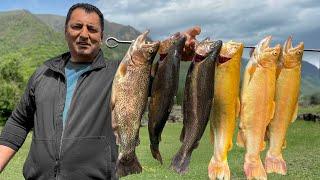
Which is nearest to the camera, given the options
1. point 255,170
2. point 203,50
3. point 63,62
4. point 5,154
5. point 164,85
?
point 164,85

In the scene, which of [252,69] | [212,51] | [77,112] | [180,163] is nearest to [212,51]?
[212,51]

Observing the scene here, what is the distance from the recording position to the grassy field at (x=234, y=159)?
1780cm

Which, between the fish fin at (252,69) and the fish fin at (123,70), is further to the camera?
the fish fin at (252,69)

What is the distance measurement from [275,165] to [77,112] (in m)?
1.57

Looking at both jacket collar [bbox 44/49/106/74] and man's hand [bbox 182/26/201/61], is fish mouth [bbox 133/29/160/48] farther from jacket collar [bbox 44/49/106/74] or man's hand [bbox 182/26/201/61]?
jacket collar [bbox 44/49/106/74]

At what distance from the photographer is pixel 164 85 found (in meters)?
3.76

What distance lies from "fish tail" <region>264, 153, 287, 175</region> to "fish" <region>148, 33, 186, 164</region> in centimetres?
86

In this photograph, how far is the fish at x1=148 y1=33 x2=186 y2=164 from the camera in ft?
12.3

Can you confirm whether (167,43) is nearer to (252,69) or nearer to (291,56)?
(252,69)

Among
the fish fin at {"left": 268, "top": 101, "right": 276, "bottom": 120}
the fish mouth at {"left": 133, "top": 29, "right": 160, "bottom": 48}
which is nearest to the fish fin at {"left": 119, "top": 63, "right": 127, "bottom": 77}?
the fish mouth at {"left": 133, "top": 29, "right": 160, "bottom": 48}

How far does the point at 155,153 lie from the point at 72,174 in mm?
818

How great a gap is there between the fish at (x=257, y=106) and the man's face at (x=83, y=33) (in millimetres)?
1204

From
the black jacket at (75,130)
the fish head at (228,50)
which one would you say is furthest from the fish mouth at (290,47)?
the black jacket at (75,130)

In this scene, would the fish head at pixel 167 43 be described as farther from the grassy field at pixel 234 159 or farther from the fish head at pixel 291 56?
the grassy field at pixel 234 159
